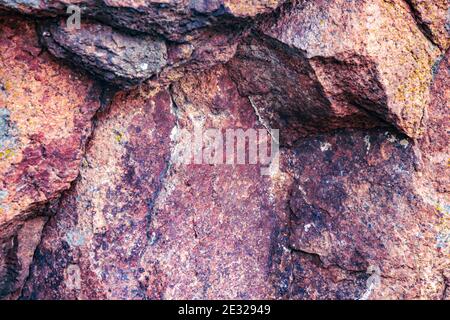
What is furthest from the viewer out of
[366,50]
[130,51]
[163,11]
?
[366,50]

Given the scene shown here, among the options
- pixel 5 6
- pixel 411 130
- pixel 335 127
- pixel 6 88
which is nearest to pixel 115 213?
pixel 6 88

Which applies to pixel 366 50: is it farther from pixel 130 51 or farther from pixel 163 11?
pixel 130 51

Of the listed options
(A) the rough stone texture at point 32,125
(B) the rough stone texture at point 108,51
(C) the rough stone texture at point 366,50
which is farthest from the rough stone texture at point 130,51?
(C) the rough stone texture at point 366,50

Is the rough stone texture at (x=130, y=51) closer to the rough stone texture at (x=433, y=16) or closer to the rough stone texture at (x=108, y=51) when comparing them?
the rough stone texture at (x=108, y=51)

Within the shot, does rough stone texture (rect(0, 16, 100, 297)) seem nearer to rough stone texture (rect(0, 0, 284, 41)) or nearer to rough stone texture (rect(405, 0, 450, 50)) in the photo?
rough stone texture (rect(0, 0, 284, 41))

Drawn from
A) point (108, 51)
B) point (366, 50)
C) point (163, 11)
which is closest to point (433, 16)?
point (366, 50)

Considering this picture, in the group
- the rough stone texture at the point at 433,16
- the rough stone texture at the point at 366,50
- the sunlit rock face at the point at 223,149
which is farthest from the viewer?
the rough stone texture at the point at 433,16

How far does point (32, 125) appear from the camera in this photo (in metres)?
3.40

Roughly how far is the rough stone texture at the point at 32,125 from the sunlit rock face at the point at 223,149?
1cm

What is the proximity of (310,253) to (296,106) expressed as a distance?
1327 mm

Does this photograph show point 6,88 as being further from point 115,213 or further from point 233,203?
point 233,203

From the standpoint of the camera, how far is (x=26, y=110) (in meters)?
3.37

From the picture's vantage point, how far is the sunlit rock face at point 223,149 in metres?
3.36

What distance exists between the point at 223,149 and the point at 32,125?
1595 millimetres
